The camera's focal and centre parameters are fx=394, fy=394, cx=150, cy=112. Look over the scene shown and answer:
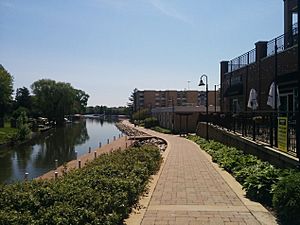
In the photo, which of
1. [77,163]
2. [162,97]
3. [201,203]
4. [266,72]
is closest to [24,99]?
[162,97]

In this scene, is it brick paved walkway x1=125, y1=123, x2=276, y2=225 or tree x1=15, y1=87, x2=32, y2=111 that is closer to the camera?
brick paved walkway x1=125, y1=123, x2=276, y2=225

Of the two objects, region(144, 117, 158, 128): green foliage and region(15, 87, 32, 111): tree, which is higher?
region(15, 87, 32, 111): tree

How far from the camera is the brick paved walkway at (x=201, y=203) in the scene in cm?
718

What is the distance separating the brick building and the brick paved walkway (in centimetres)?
914

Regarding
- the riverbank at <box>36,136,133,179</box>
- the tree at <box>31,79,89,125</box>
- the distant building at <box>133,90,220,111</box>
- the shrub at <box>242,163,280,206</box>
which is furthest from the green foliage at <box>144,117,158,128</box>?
the distant building at <box>133,90,220,111</box>

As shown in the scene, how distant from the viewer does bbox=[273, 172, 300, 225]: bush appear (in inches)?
255

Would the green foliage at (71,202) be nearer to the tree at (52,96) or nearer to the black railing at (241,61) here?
the black railing at (241,61)

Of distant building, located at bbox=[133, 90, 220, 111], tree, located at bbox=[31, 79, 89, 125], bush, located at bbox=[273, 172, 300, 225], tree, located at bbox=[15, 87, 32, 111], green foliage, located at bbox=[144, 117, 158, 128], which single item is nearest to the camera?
bush, located at bbox=[273, 172, 300, 225]

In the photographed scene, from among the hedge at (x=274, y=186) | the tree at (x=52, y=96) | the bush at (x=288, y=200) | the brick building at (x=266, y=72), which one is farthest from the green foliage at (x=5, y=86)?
the bush at (x=288, y=200)

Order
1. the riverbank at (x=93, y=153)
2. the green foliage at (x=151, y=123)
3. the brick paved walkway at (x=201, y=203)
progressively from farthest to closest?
the green foliage at (x=151, y=123), the riverbank at (x=93, y=153), the brick paved walkway at (x=201, y=203)

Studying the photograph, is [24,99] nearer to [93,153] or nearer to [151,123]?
[151,123]

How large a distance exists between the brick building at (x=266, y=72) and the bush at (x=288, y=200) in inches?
478

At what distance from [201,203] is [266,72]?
17062 millimetres

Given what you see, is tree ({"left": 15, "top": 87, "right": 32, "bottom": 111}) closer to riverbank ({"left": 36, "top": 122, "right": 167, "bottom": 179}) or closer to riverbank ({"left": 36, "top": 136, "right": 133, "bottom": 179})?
riverbank ({"left": 36, "top": 122, "right": 167, "bottom": 179})
